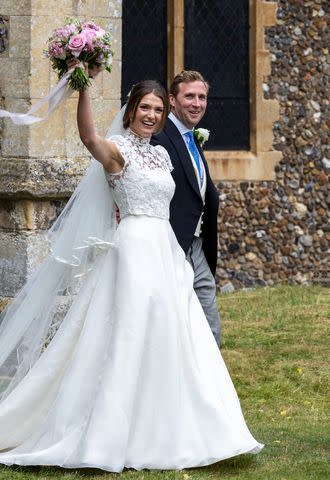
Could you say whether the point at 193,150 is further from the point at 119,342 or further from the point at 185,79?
the point at 119,342

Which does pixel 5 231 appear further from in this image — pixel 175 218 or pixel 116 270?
pixel 116 270

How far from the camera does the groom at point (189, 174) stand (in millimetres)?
7930

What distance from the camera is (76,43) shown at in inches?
261

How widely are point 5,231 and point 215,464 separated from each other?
2.54 meters

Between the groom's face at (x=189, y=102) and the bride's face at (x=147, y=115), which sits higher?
the groom's face at (x=189, y=102)

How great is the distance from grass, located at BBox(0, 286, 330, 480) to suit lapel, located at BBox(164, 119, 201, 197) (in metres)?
1.50

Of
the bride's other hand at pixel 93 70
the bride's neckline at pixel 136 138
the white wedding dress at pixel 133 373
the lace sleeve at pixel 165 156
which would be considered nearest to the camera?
the white wedding dress at pixel 133 373

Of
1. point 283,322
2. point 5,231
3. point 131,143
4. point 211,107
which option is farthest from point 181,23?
point 131,143

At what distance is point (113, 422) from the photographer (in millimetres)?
6543

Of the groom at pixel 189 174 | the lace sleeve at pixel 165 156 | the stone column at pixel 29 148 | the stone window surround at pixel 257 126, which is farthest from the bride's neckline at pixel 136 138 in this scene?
the stone window surround at pixel 257 126

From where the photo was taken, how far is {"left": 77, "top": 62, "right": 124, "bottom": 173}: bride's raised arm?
6680mm

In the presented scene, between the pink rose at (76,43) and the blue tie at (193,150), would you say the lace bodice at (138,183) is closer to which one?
the pink rose at (76,43)

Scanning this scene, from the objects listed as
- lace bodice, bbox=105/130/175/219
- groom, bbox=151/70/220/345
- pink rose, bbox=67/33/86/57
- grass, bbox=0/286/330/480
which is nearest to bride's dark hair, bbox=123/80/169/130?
lace bodice, bbox=105/130/175/219

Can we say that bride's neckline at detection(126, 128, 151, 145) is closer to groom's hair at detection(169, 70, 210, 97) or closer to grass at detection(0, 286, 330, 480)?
groom's hair at detection(169, 70, 210, 97)
